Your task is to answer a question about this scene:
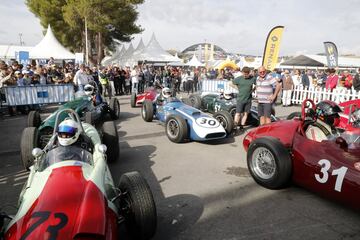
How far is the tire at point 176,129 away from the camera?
641 cm

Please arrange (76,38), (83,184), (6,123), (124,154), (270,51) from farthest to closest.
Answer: (76,38), (270,51), (6,123), (124,154), (83,184)

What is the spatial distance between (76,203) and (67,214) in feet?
0.46

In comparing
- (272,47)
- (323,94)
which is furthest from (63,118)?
(323,94)

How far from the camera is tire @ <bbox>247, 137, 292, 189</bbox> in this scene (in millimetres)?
3982

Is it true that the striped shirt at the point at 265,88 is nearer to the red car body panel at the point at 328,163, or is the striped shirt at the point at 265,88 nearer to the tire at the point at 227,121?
the tire at the point at 227,121

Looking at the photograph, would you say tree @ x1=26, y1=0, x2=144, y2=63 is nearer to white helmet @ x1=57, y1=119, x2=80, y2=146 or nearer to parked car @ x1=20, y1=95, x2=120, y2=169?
parked car @ x1=20, y1=95, x2=120, y2=169

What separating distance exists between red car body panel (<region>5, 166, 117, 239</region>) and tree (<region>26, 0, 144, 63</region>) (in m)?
26.3

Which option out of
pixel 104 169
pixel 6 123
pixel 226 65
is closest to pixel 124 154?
pixel 104 169

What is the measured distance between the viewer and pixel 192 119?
656cm

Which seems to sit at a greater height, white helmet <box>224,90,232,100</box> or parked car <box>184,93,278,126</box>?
white helmet <box>224,90,232,100</box>

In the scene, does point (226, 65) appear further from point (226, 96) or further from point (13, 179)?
point (13, 179)

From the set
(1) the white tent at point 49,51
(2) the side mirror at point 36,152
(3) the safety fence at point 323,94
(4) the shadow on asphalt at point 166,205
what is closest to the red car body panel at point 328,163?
(4) the shadow on asphalt at point 166,205

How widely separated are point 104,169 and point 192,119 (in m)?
3.60

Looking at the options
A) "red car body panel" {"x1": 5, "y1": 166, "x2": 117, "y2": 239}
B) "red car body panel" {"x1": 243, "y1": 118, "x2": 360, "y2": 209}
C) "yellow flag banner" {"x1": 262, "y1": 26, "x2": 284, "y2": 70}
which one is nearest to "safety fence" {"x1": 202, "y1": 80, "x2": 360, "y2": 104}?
"yellow flag banner" {"x1": 262, "y1": 26, "x2": 284, "y2": 70}
